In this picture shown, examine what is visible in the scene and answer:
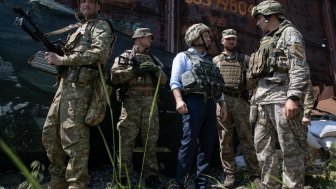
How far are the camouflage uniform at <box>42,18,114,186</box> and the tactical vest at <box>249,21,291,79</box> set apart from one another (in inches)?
47.3

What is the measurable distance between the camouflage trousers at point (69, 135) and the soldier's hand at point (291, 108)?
58.0 inches

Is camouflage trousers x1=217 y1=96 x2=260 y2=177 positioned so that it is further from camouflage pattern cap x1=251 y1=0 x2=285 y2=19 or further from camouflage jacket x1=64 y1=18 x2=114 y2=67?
camouflage jacket x1=64 y1=18 x2=114 y2=67

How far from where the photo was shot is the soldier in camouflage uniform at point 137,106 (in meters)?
3.54

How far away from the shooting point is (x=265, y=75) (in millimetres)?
2982

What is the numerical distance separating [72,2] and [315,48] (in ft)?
22.9

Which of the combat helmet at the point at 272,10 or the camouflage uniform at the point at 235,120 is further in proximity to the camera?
the camouflage uniform at the point at 235,120

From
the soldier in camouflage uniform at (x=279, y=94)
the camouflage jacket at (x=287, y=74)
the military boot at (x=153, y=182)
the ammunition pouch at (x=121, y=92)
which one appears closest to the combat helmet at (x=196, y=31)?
the soldier in camouflage uniform at (x=279, y=94)

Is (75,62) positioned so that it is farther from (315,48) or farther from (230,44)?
(315,48)

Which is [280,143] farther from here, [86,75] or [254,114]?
[86,75]

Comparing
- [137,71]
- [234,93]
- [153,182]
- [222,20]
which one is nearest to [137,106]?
[137,71]

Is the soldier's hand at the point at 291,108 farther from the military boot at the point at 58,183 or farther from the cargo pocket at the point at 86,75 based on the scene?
the military boot at the point at 58,183

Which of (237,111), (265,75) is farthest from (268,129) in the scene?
(237,111)

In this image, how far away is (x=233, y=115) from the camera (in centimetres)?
405

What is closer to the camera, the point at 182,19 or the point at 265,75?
the point at 265,75
